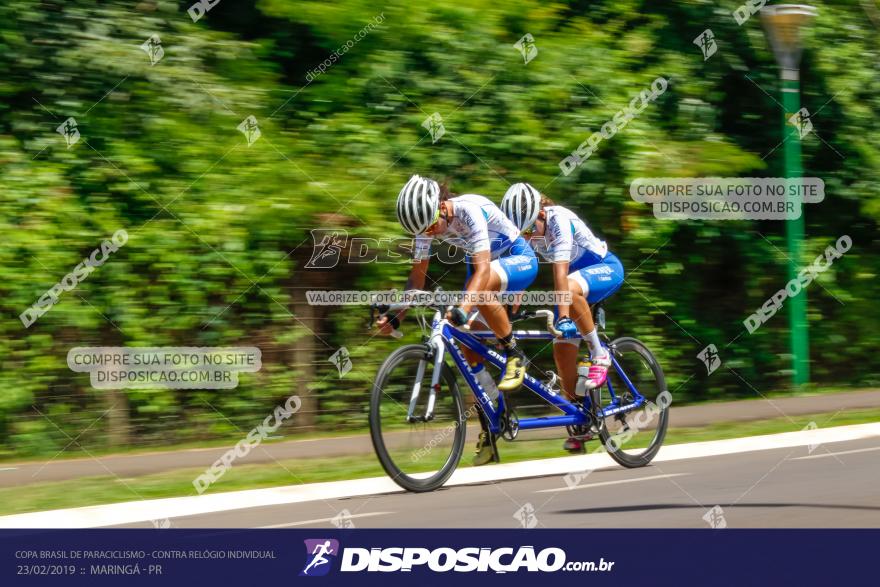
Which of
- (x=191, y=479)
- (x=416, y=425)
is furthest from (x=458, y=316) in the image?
(x=191, y=479)

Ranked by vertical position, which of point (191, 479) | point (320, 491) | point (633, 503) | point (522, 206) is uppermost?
point (522, 206)

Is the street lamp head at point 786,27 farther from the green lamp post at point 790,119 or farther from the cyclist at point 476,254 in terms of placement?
the cyclist at point 476,254

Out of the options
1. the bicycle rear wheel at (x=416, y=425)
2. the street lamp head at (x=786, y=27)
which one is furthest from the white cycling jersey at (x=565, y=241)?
the street lamp head at (x=786, y=27)

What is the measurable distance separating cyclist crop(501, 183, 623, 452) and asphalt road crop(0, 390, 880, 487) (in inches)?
21.3

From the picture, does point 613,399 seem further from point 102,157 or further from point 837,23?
point 837,23

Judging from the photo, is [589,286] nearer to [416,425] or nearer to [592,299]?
[592,299]

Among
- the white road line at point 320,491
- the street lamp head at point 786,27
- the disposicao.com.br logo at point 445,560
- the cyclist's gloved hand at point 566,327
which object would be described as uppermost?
the street lamp head at point 786,27

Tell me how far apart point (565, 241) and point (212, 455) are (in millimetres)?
3600

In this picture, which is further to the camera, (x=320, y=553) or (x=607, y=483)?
(x=607, y=483)

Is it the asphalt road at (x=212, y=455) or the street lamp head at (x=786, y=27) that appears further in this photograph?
the street lamp head at (x=786, y=27)

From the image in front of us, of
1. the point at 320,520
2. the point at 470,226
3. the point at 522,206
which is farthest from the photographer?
the point at 522,206

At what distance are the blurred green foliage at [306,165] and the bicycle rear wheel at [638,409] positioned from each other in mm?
2995

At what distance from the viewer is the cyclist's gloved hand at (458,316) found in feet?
25.6

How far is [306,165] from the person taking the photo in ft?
36.3
